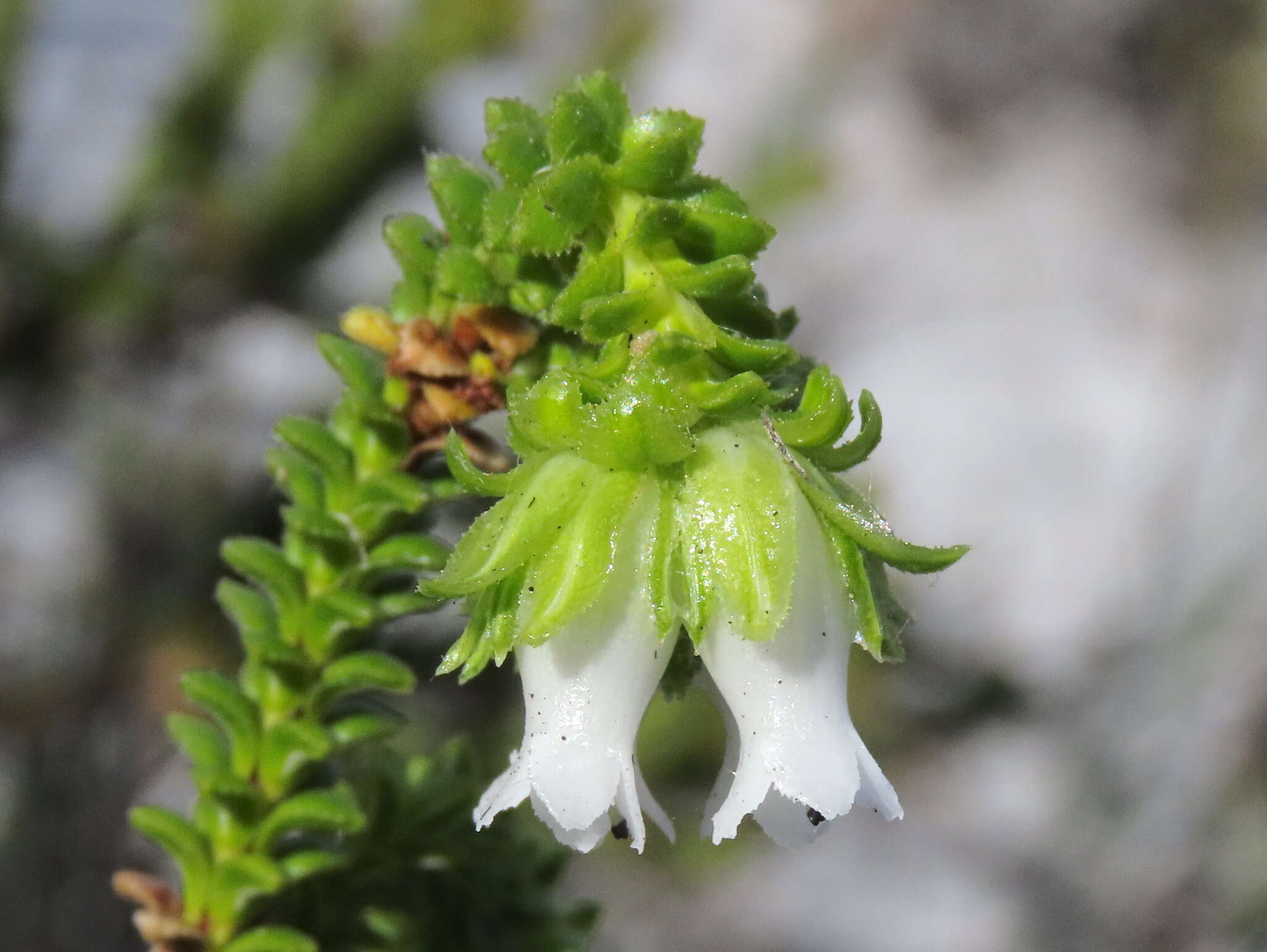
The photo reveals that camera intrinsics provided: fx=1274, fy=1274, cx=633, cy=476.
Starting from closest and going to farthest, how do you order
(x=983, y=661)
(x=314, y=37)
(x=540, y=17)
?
(x=314, y=37), (x=540, y=17), (x=983, y=661)

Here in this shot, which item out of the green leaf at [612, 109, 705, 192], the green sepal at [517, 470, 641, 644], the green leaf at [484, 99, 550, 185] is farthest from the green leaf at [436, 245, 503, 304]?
Result: the green sepal at [517, 470, 641, 644]

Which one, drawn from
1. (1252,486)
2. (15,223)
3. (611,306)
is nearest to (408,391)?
(611,306)

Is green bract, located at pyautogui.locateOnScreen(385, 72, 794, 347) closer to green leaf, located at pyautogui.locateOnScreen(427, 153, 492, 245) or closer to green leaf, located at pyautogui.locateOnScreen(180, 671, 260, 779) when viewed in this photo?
green leaf, located at pyautogui.locateOnScreen(427, 153, 492, 245)

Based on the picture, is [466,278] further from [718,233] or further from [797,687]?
[797,687]

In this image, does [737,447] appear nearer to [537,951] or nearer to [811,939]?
[537,951]

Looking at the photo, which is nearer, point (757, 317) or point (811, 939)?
point (757, 317)

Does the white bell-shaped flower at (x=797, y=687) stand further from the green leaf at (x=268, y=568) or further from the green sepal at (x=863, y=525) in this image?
the green leaf at (x=268, y=568)
